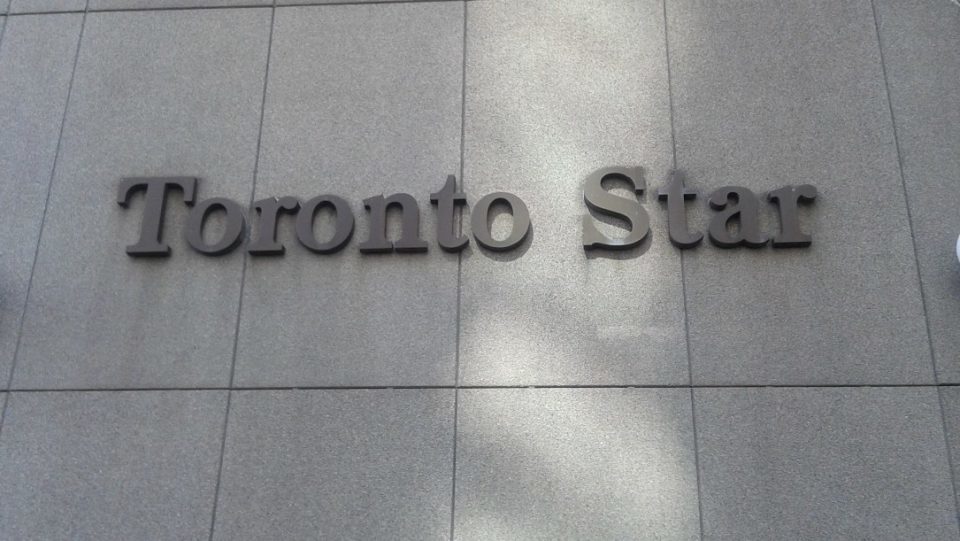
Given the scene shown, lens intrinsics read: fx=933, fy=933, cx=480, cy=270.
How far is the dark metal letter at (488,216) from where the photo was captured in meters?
7.00

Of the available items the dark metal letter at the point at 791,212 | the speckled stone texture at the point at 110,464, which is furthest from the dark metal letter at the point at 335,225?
the dark metal letter at the point at 791,212

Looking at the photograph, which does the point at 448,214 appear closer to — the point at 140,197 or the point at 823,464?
the point at 140,197

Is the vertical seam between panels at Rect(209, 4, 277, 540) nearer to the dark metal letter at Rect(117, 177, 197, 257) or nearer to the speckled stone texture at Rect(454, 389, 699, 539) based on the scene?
the dark metal letter at Rect(117, 177, 197, 257)

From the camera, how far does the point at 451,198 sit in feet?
23.5

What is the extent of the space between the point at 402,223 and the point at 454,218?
40 cm

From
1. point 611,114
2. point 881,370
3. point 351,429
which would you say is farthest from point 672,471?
point 611,114

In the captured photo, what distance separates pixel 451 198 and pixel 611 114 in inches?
57.9

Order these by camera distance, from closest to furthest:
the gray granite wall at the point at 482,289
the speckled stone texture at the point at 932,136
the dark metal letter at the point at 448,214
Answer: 1. the gray granite wall at the point at 482,289
2. the speckled stone texture at the point at 932,136
3. the dark metal letter at the point at 448,214

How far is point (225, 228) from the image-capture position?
7.26 meters

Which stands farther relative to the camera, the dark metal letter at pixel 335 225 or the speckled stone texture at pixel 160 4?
the speckled stone texture at pixel 160 4

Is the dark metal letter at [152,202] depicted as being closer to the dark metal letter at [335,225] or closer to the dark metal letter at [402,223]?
the dark metal letter at [335,225]

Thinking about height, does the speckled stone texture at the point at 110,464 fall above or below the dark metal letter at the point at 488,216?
below

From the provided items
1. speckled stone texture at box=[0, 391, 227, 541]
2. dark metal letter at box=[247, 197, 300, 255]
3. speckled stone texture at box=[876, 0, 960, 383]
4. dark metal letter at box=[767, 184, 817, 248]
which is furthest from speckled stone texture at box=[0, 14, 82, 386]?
speckled stone texture at box=[876, 0, 960, 383]

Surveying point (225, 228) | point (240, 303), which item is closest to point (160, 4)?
point (225, 228)
